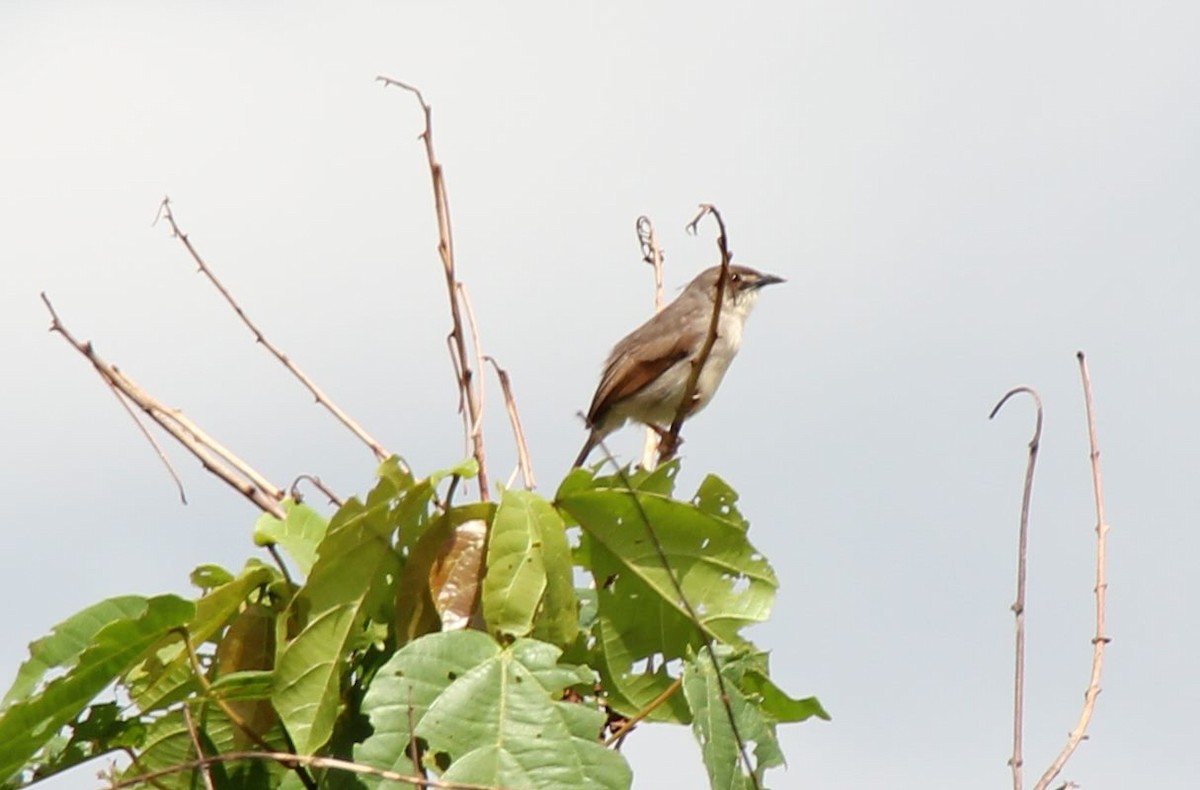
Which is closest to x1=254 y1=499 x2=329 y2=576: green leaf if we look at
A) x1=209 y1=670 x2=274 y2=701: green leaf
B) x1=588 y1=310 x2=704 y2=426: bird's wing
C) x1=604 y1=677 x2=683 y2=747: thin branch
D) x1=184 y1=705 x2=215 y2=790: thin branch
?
x1=209 y1=670 x2=274 y2=701: green leaf

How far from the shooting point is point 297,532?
106 inches

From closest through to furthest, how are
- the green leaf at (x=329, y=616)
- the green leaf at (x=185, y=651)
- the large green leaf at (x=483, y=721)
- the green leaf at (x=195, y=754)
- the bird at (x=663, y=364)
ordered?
the large green leaf at (x=483, y=721)
the green leaf at (x=329, y=616)
the green leaf at (x=185, y=651)
the green leaf at (x=195, y=754)
the bird at (x=663, y=364)

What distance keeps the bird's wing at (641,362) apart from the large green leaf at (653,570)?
21.3 feet

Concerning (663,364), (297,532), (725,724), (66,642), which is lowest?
(725,724)

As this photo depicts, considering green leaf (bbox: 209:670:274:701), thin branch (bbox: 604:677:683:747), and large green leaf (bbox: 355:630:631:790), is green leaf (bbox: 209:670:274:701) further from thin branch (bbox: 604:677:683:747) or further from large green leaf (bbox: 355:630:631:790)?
thin branch (bbox: 604:677:683:747)

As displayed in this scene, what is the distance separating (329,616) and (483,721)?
1.07ft

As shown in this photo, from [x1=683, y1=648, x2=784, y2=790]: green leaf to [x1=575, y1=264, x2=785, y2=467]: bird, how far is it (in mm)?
6385

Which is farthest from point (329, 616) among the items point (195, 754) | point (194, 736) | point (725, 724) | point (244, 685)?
point (725, 724)

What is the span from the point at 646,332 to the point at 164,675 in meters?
7.32

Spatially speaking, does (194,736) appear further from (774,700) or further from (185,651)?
(774,700)

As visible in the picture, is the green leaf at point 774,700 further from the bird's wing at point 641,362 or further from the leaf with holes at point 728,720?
the bird's wing at point 641,362

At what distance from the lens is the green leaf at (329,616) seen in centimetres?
253

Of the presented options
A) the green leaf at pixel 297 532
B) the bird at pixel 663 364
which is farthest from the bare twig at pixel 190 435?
the bird at pixel 663 364

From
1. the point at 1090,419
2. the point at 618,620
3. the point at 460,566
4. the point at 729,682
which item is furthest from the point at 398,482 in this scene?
the point at 1090,419
